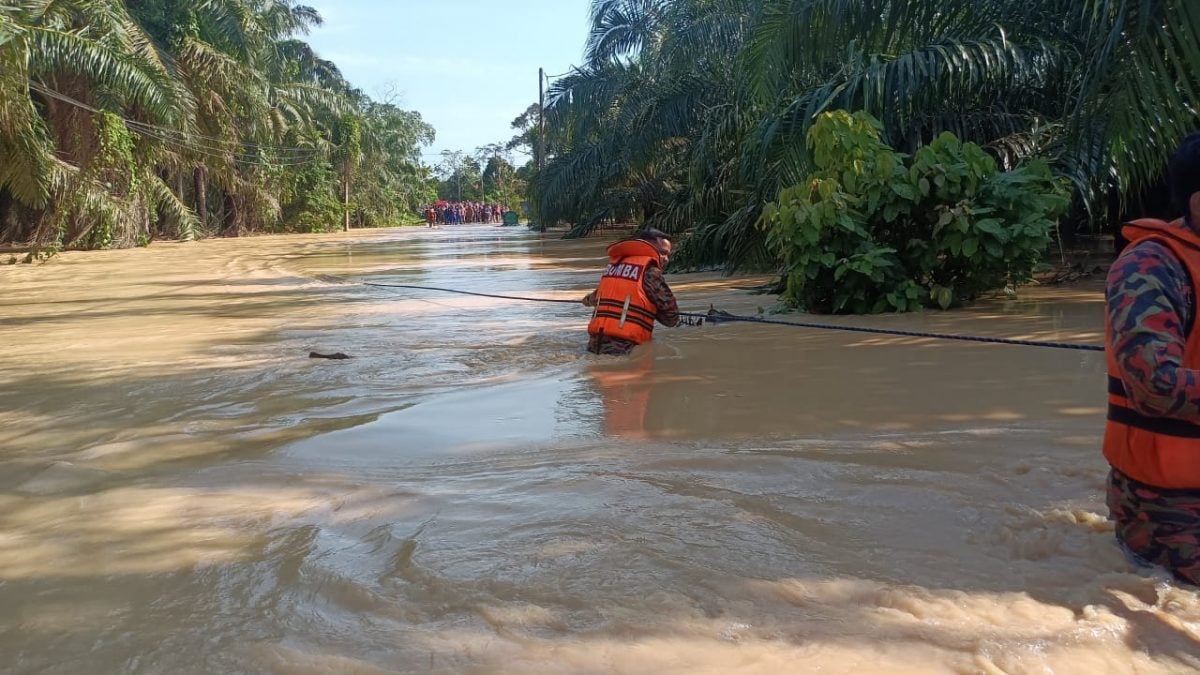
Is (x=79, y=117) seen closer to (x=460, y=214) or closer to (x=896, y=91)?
(x=896, y=91)

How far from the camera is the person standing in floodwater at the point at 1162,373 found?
7.47ft

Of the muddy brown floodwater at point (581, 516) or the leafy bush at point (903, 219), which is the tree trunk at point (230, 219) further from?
the leafy bush at point (903, 219)

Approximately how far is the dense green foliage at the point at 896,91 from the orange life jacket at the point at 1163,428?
2255mm

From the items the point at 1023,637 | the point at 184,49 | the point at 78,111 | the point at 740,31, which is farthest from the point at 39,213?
the point at 1023,637

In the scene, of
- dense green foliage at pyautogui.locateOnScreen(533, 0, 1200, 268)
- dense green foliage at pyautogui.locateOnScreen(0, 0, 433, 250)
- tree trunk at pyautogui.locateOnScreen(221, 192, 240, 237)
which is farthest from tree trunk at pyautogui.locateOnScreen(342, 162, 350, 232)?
dense green foliage at pyautogui.locateOnScreen(533, 0, 1200, 268)

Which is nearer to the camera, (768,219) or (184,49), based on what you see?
(768,219)

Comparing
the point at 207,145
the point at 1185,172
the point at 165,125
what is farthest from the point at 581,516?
the point at 207,145

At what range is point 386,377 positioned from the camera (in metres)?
6.69

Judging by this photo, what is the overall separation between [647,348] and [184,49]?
1073 inches

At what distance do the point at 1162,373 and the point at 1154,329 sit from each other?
0.37 ft

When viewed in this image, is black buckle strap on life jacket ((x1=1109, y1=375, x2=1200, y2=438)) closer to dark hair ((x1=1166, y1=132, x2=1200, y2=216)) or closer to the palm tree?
dark hair ((x1=1166, y1=132, x2=1200, y2=216))

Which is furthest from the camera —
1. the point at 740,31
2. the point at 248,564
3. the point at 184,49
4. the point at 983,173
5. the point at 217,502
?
the point at 184,49

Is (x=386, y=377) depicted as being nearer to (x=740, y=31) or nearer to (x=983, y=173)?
(x=983, y=173)

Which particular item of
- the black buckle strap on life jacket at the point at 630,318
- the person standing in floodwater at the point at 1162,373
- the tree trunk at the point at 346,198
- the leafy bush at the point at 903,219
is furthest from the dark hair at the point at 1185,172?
the tree trunk at the point at 346,198
